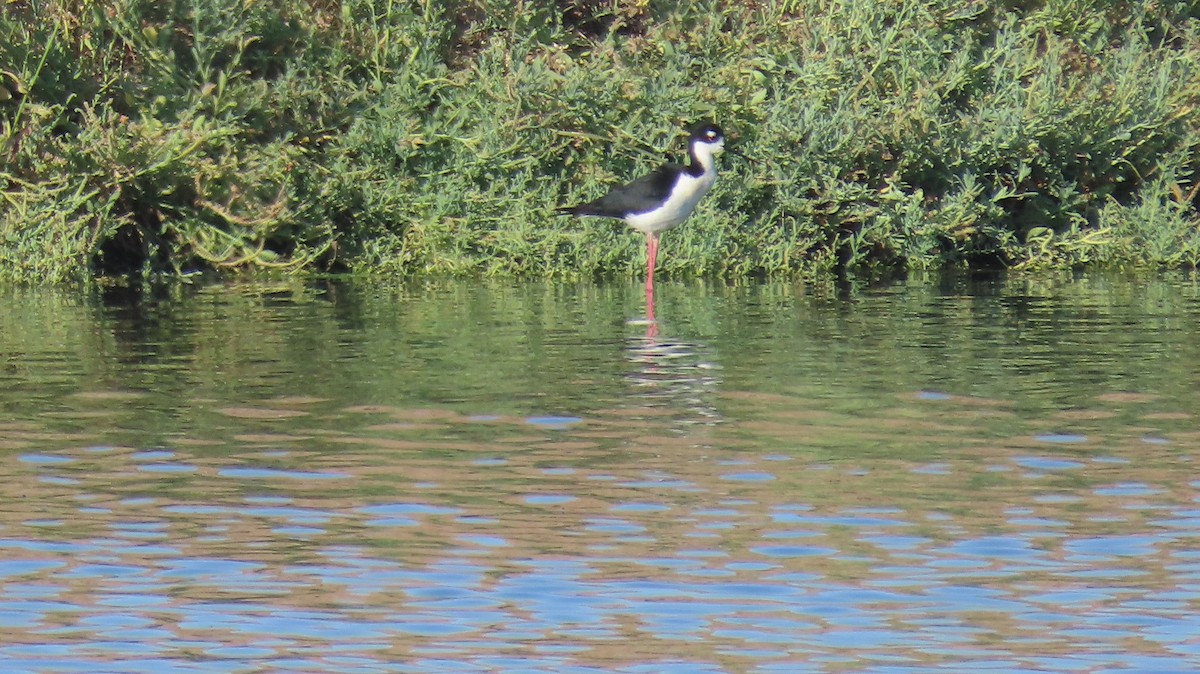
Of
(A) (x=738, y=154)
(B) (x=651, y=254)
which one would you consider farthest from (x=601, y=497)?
→ (A) (x=738, y=154)

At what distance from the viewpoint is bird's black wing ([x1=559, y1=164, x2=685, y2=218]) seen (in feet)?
53.3

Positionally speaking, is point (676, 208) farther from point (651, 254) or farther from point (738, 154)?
point (738, 154)

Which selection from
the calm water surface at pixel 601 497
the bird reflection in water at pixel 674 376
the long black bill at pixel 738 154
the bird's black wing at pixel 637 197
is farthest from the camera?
the long black bill at pixel 738 154

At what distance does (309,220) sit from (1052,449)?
9.35 m

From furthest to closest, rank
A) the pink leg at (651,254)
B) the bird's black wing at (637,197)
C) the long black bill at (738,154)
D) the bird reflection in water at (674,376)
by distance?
1. the long black bill at (738,154)
2. the bird's black wing at (637,197)
3. the pink leg at (651,254)
4. the bird reflection in water at (674,376)

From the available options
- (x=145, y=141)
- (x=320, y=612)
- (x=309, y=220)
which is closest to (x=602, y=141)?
(x=309, y=220)

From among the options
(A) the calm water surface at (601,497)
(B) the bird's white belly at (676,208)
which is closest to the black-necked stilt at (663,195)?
(B) the bird's white belly at (676,208)

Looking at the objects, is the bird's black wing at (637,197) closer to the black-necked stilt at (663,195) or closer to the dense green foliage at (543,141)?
the black-necked stilt at (663,195)

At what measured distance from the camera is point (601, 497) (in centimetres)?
783

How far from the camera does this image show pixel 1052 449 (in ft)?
28.9

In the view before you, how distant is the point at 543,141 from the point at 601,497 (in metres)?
9.84

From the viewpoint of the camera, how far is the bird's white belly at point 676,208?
1627 cm

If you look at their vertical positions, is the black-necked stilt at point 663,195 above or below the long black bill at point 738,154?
below

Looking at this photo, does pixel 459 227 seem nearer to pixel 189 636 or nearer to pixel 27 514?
pixel 27 514
